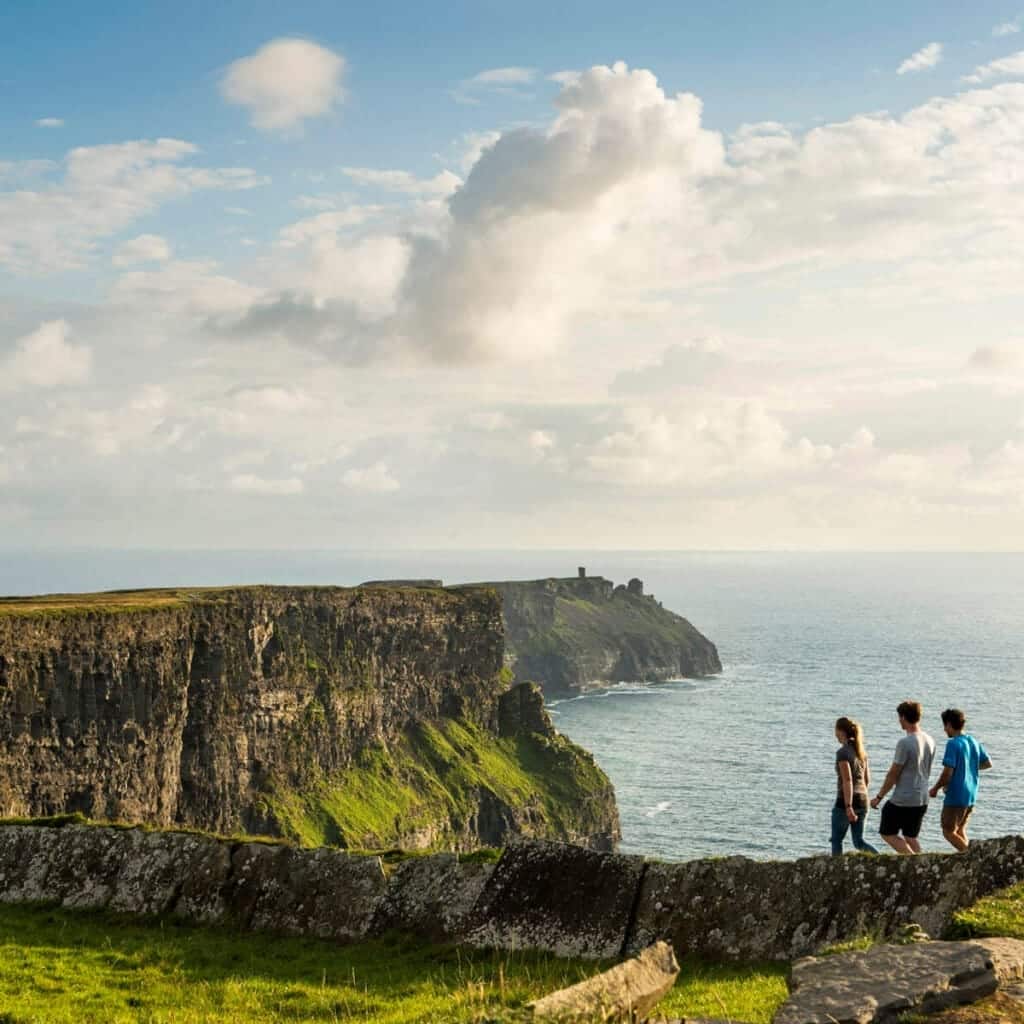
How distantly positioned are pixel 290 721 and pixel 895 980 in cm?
11206

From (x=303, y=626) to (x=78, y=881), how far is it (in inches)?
4156

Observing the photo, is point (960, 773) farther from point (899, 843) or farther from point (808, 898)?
point (808, 898)

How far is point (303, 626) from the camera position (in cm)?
12038

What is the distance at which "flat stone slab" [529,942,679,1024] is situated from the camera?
25.5 ft

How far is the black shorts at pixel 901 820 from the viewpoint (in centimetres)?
1630

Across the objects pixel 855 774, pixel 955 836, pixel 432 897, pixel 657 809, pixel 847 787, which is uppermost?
pixel 855 774

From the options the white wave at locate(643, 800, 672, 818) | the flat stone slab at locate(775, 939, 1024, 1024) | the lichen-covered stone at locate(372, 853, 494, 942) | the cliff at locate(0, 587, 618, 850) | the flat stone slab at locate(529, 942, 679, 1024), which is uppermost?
the flat stone slab at locate(775, 939, 1024, 1024)

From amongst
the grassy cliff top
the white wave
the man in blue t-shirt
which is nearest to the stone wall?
the man in blue t-shirt

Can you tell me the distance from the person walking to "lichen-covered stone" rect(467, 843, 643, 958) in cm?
512

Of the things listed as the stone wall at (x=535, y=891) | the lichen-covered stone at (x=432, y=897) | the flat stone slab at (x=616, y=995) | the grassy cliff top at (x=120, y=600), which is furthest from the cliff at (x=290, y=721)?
the flat stone slab at (x=616, y=995)

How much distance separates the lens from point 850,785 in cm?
1756

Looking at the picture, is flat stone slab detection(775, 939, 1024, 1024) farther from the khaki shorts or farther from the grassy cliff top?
the grassy cliff top

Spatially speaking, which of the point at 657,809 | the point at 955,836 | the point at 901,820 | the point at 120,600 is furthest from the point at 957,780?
the point at 657,809

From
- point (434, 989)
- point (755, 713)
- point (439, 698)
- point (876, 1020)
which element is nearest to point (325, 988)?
point (434, 989)
